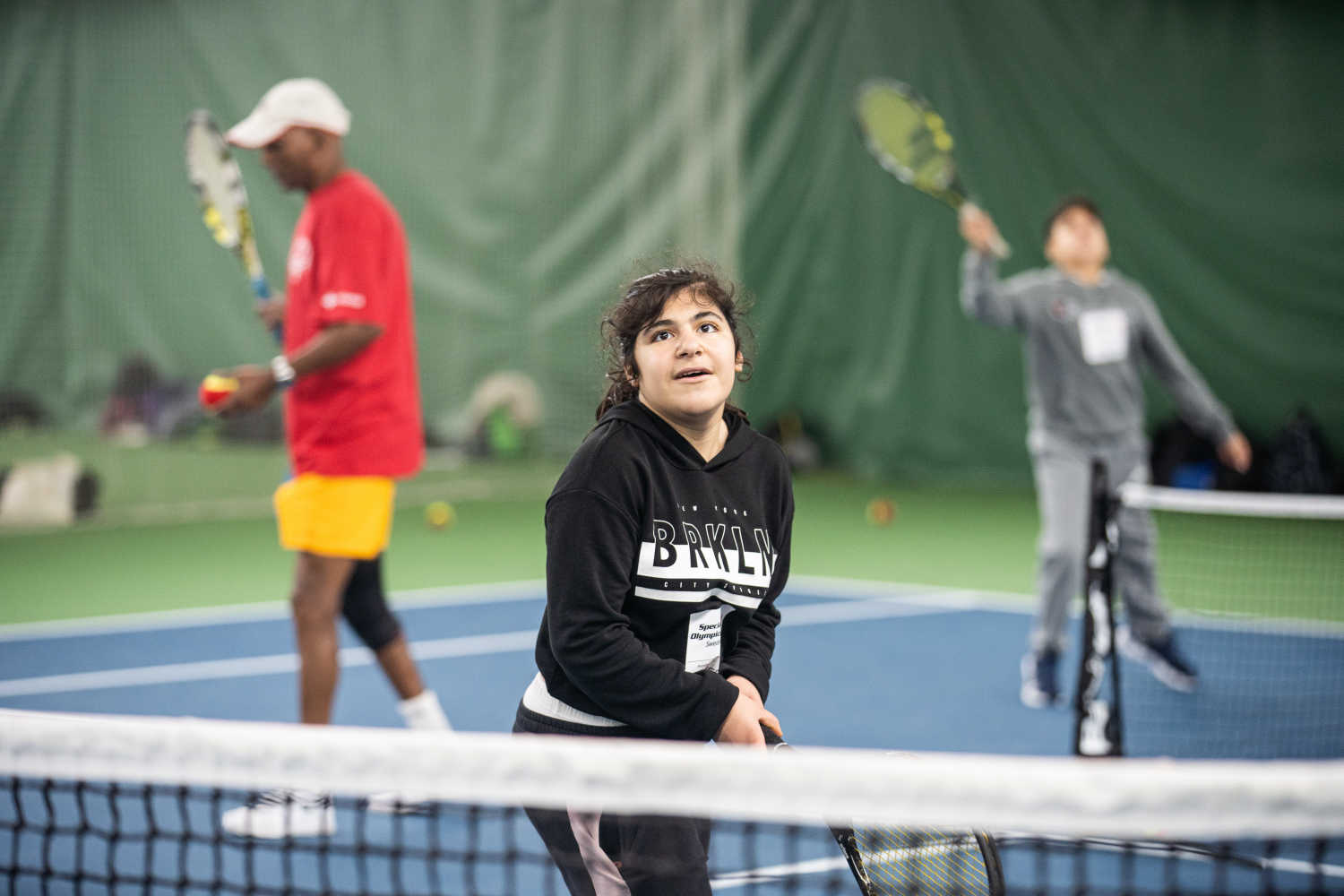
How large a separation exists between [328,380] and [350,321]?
0.58 ft

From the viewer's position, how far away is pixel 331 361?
357 cm

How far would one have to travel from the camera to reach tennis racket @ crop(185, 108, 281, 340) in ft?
15.3

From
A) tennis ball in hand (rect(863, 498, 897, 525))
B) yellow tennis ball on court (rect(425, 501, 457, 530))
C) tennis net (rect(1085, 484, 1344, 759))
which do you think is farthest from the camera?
tennis ball in hand (rect(863, 498, 897, 525))

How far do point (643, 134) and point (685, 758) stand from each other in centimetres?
927

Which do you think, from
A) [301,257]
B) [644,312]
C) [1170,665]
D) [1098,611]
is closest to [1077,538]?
[1170,665]

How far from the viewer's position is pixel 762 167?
11.2 m

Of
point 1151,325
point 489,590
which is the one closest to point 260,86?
point 489,590

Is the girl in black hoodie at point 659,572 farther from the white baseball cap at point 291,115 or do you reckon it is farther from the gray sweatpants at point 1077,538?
the gray sweatpants at point 1077,538

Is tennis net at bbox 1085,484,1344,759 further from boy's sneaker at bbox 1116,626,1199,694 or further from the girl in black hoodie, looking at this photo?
the girl in black hoodie

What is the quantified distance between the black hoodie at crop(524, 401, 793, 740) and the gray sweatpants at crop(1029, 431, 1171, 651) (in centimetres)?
279

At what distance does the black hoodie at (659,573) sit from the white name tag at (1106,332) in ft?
9.80

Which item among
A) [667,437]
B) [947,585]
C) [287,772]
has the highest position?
[667,437]

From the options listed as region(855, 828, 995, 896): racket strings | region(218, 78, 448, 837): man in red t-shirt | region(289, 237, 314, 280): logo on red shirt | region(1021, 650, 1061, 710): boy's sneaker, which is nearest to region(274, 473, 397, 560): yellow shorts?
region(218, 78, 448, 837): man in red t-shirt

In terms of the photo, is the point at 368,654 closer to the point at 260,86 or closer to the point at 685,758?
the point at 685,758
